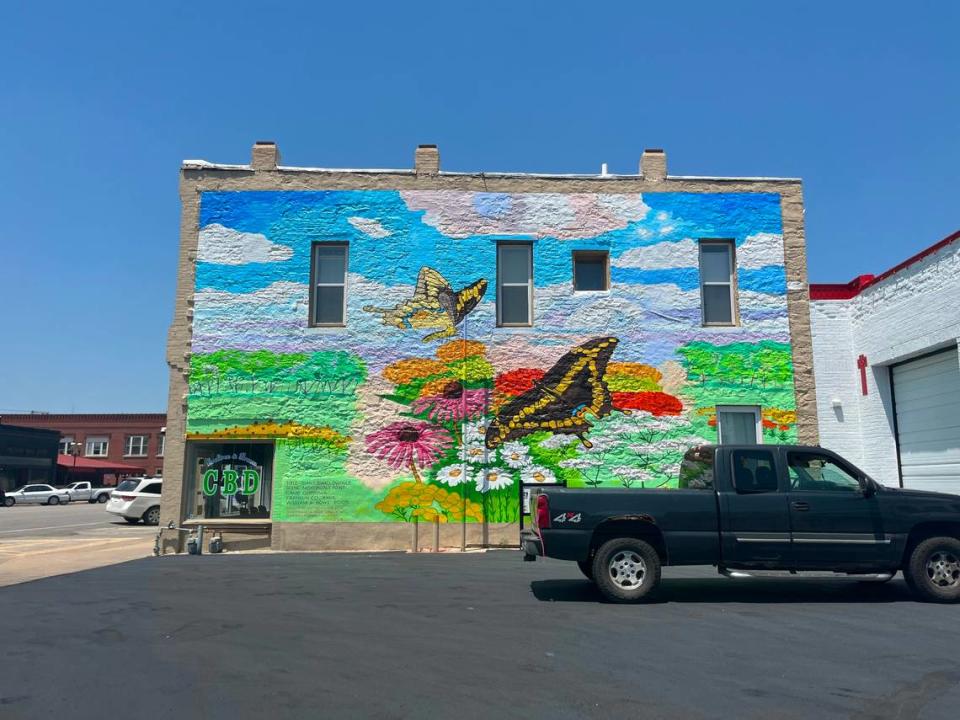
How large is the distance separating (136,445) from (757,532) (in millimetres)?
68498

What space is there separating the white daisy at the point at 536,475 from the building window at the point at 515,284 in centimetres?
303

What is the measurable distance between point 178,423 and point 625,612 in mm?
10574

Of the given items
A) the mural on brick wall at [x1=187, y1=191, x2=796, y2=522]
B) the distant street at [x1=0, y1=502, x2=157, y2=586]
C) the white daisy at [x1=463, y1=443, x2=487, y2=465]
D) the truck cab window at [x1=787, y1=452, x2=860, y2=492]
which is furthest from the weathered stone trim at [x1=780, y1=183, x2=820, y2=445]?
the distant street at [x1=0, y1=502, x2=157, y2=586]

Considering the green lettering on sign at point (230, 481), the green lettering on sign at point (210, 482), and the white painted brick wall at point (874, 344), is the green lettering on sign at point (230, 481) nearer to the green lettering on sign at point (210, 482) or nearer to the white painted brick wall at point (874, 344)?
the green lettering on sign at point (210, 482)

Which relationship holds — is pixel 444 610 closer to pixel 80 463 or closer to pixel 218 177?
pixel 218 177

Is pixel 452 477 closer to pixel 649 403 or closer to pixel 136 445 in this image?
pixel 649 403

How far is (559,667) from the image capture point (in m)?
6.16

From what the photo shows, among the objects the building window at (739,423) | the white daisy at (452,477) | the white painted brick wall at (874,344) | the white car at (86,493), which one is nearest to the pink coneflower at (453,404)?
the white daisy at (452,477)

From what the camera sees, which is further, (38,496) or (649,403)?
(38,496)

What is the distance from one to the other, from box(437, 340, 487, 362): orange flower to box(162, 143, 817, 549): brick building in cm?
5

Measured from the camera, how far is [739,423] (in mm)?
15719

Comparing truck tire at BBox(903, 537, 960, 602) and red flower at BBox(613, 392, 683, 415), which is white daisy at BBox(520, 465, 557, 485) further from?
truck tire at BBox(903, 537, 960, 602)

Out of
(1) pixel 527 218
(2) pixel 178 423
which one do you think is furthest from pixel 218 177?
(1) pixel 527 218

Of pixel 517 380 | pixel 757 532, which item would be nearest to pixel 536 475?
pixel 517 380
